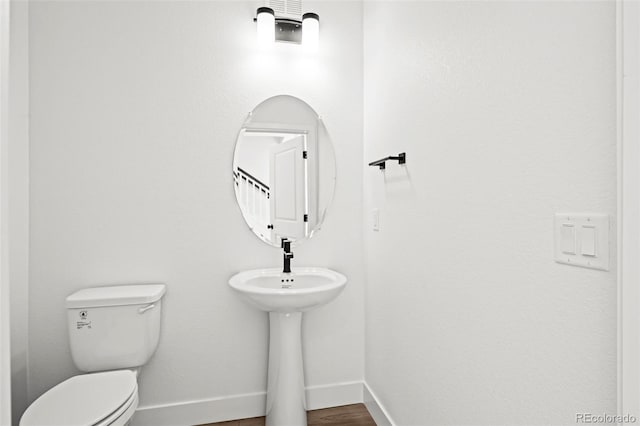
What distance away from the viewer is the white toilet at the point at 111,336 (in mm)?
1448

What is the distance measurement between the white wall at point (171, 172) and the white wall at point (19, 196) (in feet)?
0.13

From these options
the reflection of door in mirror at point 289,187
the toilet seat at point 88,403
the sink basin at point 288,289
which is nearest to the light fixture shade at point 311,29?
the reflection of door in mirror at point 289,187

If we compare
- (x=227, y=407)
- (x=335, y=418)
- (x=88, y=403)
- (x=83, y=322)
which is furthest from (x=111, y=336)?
(x=335, y=418)

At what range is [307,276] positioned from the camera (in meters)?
1.98

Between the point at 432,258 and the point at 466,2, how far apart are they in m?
0.89

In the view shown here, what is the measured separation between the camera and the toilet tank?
163cm

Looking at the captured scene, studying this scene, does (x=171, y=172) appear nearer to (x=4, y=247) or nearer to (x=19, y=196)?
(x=19, y=196)

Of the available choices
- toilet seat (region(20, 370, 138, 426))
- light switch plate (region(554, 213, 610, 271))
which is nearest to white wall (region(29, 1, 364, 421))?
toilet seat (region(20, 370, 138, 426))

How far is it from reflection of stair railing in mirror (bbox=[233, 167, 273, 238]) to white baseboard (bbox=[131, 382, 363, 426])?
3.06 ft

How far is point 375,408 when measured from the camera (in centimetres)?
194

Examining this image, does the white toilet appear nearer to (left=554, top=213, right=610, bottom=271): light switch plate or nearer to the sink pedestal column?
the sink pedestal column

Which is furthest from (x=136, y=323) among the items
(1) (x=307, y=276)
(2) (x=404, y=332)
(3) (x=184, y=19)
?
(3) (x=184, y=19)

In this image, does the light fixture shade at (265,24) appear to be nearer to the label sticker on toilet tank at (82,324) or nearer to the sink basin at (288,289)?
the sink basin at (288,289)

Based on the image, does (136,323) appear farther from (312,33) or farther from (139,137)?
(312,33)
